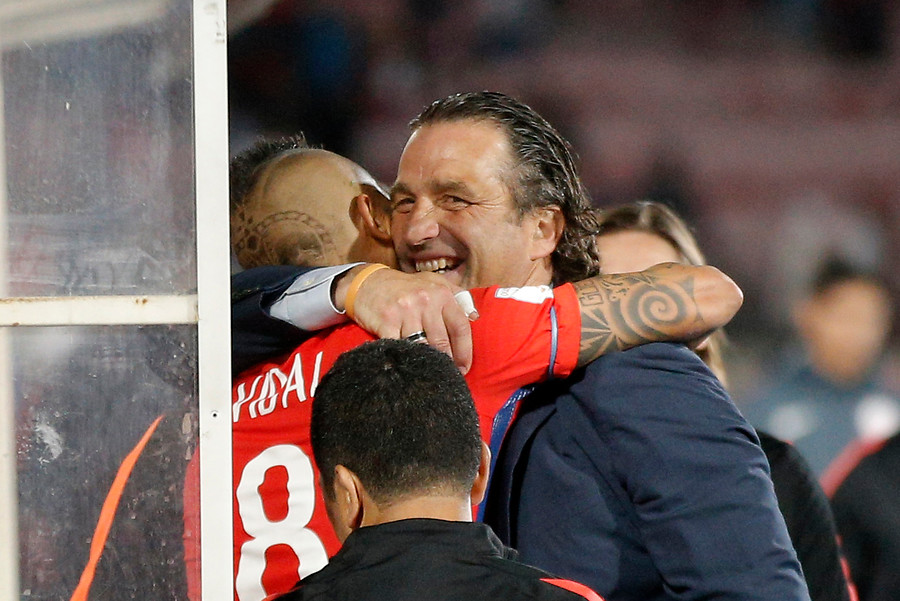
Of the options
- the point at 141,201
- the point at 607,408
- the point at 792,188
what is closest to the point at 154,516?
the point at 141,201

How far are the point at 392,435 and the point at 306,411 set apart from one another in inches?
13.9

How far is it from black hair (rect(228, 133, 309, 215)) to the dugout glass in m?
0.81

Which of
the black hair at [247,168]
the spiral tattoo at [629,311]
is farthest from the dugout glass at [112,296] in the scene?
the black hair at [247,168]

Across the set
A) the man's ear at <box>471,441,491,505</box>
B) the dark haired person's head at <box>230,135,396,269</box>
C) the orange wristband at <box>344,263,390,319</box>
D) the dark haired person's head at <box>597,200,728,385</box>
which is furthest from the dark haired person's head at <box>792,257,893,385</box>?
the man's ear at <box>471,441,491,505</box>

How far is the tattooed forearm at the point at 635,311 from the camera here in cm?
120

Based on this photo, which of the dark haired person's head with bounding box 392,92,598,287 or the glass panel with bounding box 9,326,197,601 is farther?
the dark haired person's head with bounding box 392,92,598,287

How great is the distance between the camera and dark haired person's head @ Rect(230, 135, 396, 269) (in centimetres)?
159

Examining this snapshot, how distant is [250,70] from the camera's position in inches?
130

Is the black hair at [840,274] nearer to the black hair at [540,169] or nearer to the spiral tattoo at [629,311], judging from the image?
the black hair at [540,169]

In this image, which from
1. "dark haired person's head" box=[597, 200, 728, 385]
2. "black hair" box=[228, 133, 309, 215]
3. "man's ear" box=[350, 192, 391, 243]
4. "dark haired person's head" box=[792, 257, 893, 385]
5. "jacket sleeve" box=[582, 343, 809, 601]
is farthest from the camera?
"dark haired person's head" box=[792, 257, 893, 385]

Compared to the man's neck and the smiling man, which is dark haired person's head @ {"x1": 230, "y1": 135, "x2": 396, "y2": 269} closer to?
the smiling man

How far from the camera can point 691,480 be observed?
1158mm

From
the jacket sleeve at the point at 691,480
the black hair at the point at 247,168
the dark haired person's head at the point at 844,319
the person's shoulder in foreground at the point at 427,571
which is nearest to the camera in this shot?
the person's shoulder in foreground at the point at 427,571

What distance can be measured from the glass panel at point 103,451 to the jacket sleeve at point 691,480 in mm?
554
